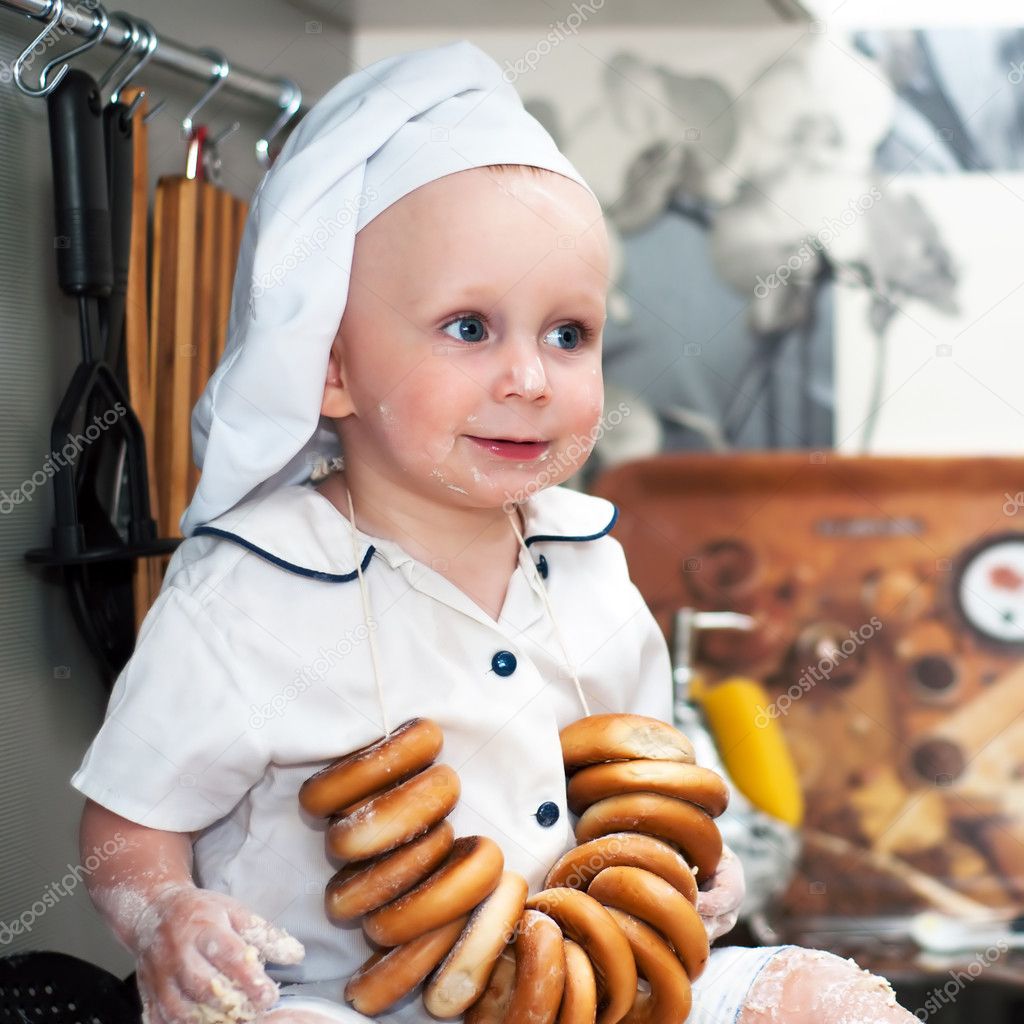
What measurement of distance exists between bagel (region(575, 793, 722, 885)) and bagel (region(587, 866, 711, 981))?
39 millimetres

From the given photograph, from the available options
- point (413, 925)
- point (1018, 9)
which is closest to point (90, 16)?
point (413, 925)

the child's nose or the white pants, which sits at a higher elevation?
the child's nose

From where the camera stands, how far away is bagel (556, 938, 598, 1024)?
2.35 feet

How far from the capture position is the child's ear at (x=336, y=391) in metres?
0.91

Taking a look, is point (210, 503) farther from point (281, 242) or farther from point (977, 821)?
point (977, 821)

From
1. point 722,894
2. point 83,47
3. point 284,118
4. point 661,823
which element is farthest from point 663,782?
point 284,118

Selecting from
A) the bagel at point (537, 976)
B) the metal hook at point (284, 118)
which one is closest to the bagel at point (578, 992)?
the bagel at point (537, 976)

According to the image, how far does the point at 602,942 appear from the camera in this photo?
0.74m

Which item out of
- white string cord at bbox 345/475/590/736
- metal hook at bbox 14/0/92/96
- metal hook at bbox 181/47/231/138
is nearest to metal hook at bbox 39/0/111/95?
metal hook at bbox 14/0/92/96

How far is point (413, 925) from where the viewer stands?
704 millimetres

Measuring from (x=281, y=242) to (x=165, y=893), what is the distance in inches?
17.2

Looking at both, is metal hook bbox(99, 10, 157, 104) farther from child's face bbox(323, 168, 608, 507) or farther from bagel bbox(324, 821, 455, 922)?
bagel bbox(324, 821, 455, 922)

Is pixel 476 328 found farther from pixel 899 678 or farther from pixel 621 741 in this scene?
pixel 899 678

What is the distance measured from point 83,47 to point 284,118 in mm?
352
